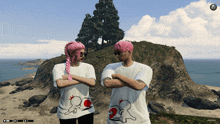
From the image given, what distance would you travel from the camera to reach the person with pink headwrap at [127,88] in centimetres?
274

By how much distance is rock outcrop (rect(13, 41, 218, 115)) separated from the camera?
17.4 metres

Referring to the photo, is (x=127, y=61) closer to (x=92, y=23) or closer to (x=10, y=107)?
(x=10, y=107)

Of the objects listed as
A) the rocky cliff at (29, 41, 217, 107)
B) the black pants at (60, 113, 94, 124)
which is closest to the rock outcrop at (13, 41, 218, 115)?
the rocky cliff at (29, 41, 217, 107)

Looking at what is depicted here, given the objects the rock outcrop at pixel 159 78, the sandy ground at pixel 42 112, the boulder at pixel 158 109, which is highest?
the rock outcrop at pixel 159 78

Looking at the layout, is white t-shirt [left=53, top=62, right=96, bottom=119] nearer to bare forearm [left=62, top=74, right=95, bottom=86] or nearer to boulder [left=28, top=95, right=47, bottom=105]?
bare forearm [left=62, top=74, right=95, bottom=86]

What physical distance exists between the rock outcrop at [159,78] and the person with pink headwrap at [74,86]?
1309 cm

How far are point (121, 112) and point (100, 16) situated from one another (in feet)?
91.3

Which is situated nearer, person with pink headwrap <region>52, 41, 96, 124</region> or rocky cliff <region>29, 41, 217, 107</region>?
person with pink headwrap <region>52, 41, 96, 124</region>

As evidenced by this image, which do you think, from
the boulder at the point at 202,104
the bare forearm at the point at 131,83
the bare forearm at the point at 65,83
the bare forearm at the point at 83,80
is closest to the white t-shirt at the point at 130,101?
the bare forearm at the point at 131,83

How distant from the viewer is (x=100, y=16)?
28.7 meters

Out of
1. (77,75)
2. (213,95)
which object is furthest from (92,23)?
(77,75)

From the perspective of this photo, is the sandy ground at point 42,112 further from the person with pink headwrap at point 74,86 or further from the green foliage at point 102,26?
the green foliage at point 102,26

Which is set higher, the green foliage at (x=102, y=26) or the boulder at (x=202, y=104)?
the green foliage at (x=102, y=26)

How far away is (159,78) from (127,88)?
17181mm
